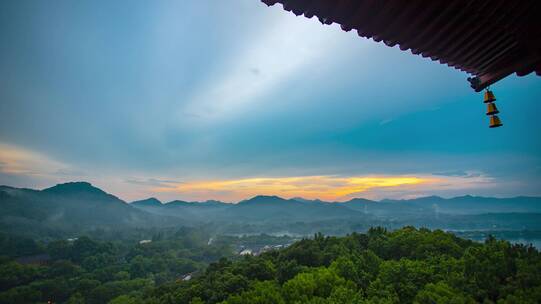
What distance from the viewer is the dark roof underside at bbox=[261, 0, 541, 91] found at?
2678mm

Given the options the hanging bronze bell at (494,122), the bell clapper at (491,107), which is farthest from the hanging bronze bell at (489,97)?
the hanging bronze bell at (494,122)

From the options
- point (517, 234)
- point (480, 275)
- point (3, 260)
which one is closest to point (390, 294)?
point (480, 275)

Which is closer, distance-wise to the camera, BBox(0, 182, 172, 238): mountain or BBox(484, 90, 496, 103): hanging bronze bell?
BBox(484, 90, 496, 103): hanging bronze bell

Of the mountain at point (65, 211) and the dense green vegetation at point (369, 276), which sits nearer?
the dense green vegetation at point (369, 276)

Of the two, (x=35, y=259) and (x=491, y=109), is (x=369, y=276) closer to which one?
(x=491, y=109)

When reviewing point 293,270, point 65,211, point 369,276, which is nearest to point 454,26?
point 369,276

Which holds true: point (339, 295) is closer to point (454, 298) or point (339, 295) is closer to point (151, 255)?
point (454, 298)

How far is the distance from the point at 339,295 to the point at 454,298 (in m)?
4.80

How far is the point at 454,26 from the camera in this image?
3.02 metres

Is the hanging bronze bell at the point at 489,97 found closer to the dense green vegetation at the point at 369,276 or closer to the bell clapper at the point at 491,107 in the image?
the bell clapper at the point at 491,107

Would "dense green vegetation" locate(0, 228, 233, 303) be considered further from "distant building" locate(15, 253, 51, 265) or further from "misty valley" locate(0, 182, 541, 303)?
"distant building" locate(15, 253, 51, 265)

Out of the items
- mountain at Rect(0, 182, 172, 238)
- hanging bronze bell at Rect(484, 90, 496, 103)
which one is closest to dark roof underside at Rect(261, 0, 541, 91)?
hanging bronze bell at Rect(484, 90, 496, 103)

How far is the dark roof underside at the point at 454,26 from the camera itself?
268 cm

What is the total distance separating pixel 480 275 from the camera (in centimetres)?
1405
